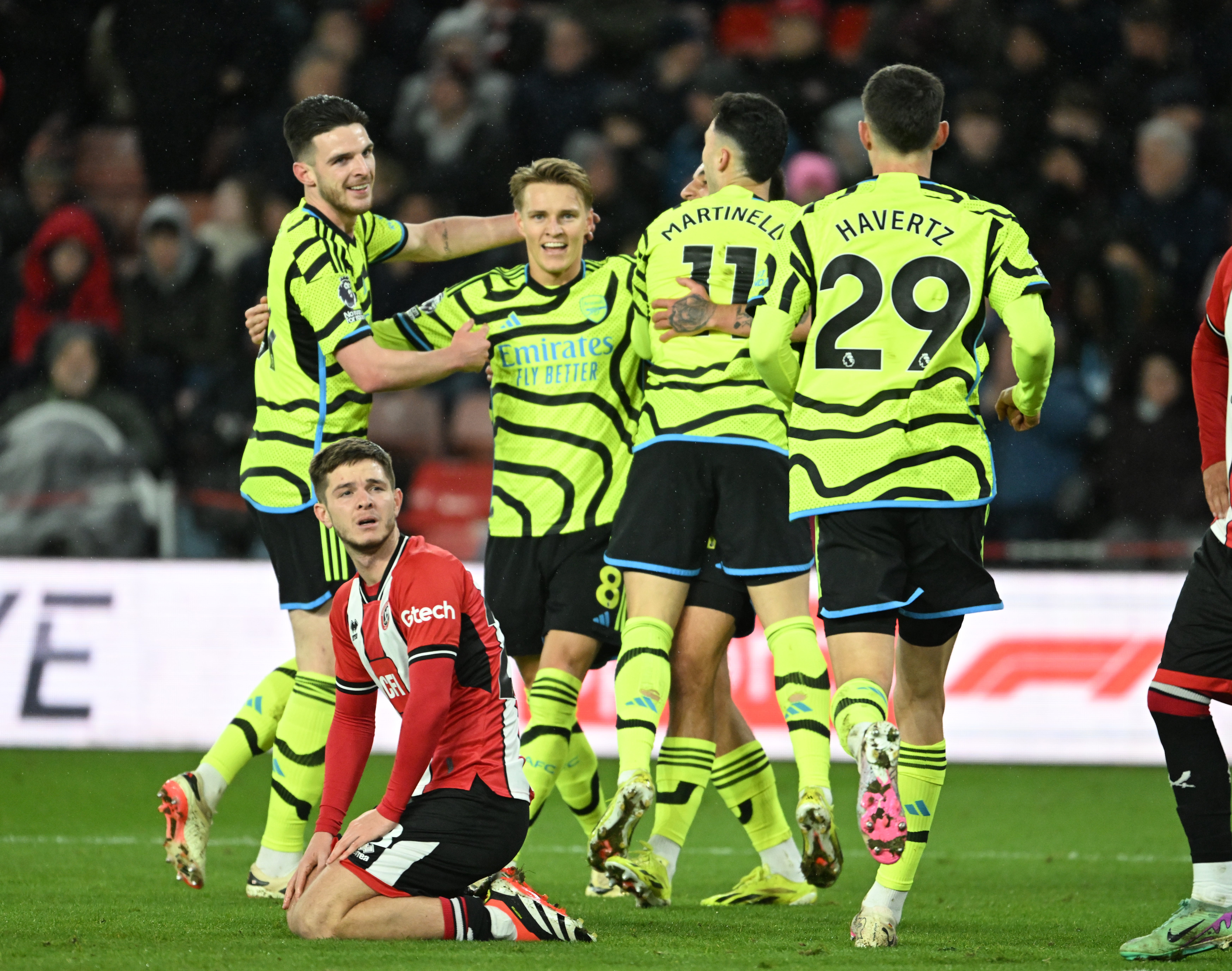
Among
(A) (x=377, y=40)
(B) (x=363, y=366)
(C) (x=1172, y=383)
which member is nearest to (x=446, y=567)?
(B) (x=363, y=366)

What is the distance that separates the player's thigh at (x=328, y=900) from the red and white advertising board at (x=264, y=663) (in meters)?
4.75

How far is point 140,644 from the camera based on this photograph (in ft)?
29.9

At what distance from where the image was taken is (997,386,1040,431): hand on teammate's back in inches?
165

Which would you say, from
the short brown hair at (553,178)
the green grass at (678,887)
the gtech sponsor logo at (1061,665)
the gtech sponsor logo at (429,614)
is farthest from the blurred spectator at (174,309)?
the gtech sponsor logo at (429,614)

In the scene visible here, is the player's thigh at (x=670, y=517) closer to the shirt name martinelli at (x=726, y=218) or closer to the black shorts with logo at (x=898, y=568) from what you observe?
the shirt name martinelli at (x=726, y=218)

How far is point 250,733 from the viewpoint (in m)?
5.43

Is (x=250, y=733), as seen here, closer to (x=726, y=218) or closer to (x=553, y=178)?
(x=553, y=178)

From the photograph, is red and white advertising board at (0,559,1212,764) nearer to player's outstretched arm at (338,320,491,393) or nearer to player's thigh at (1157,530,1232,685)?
player's outstretched arm at (338,320,491,393)

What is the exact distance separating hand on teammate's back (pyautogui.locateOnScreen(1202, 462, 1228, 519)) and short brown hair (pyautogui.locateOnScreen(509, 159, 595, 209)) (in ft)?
7.12

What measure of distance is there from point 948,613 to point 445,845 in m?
1.38

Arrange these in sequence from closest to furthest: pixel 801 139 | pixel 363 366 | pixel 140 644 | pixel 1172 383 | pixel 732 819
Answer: pixel 363 366 → pixel 732 819 → pixel 140 644 → pixel 1172 383 → pixel 801 139

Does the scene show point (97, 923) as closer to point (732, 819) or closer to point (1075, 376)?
point (732, 819)

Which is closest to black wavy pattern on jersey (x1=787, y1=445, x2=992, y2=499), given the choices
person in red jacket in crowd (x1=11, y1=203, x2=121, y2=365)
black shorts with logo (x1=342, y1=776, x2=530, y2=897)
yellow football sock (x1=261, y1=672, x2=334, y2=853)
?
black shorts with logo (x1=342, y1=776, x2=530, y2=897)

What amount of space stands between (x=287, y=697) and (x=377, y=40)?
8.53 m
